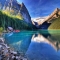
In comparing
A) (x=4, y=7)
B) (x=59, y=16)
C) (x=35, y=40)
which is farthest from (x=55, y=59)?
(x=4, y=7)

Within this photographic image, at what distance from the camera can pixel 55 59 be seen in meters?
3.49

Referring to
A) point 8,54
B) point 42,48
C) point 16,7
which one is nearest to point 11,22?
point 16,7

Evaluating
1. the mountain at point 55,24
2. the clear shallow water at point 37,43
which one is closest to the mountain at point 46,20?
the mountain at point 55,24

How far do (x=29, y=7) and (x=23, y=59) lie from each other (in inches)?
49.6

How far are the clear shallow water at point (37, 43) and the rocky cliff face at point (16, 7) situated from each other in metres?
0.39

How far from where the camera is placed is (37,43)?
12.4 feet

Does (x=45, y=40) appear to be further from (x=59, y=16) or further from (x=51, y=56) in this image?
(x=59, y=16)

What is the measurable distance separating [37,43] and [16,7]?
104 centimetres

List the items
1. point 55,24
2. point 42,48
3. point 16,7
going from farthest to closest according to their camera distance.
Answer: point 16,7
point 55,24
point 42,48

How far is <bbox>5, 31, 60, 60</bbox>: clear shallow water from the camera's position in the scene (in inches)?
142

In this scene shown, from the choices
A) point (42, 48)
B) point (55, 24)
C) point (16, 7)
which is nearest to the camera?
point (42, 48)

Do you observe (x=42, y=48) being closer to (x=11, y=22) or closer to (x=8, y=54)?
(x=8, y=54)

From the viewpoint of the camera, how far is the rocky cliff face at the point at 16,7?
400 cm

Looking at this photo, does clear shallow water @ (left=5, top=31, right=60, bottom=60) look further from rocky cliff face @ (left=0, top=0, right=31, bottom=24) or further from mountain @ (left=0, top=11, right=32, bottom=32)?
rocky cliff face @ (left=0, top=0, right=31, bottom=24)
